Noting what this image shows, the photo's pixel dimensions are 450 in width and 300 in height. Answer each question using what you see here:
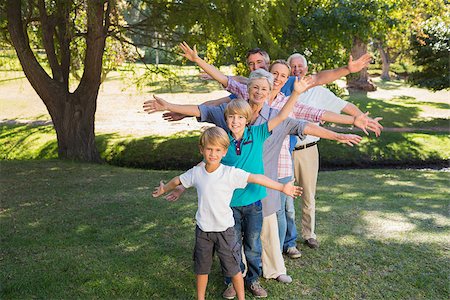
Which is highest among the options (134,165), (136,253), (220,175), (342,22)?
(342,22)

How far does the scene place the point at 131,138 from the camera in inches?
566

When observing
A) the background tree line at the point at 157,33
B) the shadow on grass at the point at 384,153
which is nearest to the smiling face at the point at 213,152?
the background tree line at the point at 157,33

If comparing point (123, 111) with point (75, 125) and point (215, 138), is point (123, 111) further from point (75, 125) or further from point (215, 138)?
point (215, 138)

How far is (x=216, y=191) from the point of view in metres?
3.31

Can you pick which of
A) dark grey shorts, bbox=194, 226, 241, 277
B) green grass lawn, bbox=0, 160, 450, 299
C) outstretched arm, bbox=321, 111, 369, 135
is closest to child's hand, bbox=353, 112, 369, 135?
outstretched arm, bbox=321, 111, 369, 135

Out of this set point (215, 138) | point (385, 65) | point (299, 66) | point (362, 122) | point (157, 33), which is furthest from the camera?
point (385, 65)

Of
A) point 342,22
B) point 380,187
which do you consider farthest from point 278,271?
point 342,22

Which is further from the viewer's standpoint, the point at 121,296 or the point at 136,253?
the point at 136,253

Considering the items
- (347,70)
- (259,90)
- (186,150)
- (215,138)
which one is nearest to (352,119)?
(347,70)

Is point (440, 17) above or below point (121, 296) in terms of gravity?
above

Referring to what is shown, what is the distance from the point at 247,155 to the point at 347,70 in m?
1.16

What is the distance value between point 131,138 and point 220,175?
11.3 meters

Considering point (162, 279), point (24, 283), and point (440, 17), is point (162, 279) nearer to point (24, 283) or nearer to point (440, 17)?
point (24, 283)

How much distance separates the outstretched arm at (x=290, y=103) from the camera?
3.45 metres
